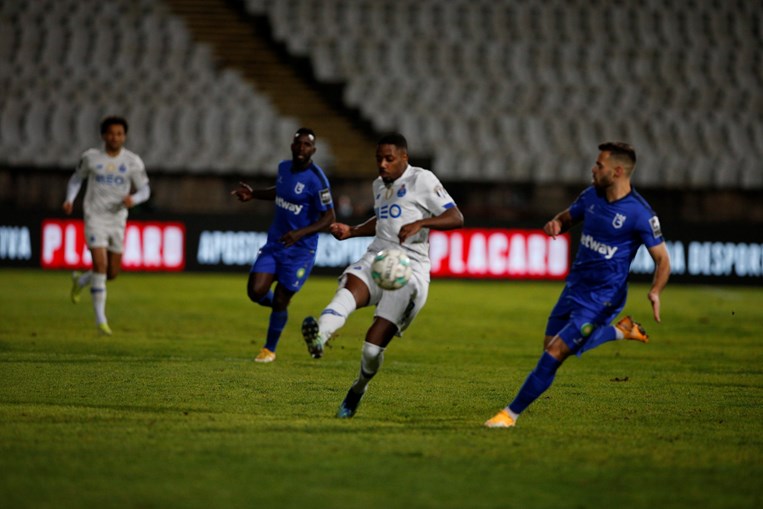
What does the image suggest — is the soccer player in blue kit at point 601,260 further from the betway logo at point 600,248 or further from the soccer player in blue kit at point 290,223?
the soccer player in blue kit at point 290,223

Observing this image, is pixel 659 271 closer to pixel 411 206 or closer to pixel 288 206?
pixel 411 206

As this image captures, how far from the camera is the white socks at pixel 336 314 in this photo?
7.16 meters

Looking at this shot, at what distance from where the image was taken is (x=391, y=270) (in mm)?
7184

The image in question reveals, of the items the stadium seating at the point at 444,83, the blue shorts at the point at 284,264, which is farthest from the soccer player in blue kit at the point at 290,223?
the stadium seating at the point at 444,83

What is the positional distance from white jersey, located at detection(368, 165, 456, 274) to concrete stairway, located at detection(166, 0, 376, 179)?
18.0 metres

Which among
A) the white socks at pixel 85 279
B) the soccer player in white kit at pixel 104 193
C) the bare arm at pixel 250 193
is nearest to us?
the bare arm at pixel 250 193

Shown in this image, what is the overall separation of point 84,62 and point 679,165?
1393cm

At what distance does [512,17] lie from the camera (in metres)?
29.3

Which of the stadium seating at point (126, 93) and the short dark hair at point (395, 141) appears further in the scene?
the stadium seating at point (126, 93)

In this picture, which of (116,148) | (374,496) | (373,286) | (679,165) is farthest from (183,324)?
(679,165)

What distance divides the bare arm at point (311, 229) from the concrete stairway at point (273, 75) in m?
15.3

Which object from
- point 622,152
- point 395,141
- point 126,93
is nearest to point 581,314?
point 622,152

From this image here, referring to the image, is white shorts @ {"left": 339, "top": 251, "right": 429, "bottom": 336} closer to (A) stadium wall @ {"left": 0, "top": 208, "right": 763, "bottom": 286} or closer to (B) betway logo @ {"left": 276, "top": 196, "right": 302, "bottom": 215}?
(B) betway logo @ {"left": 276, "top": 196, "right": 302, "bottom": 215}

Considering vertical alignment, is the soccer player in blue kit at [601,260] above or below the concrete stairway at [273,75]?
below
